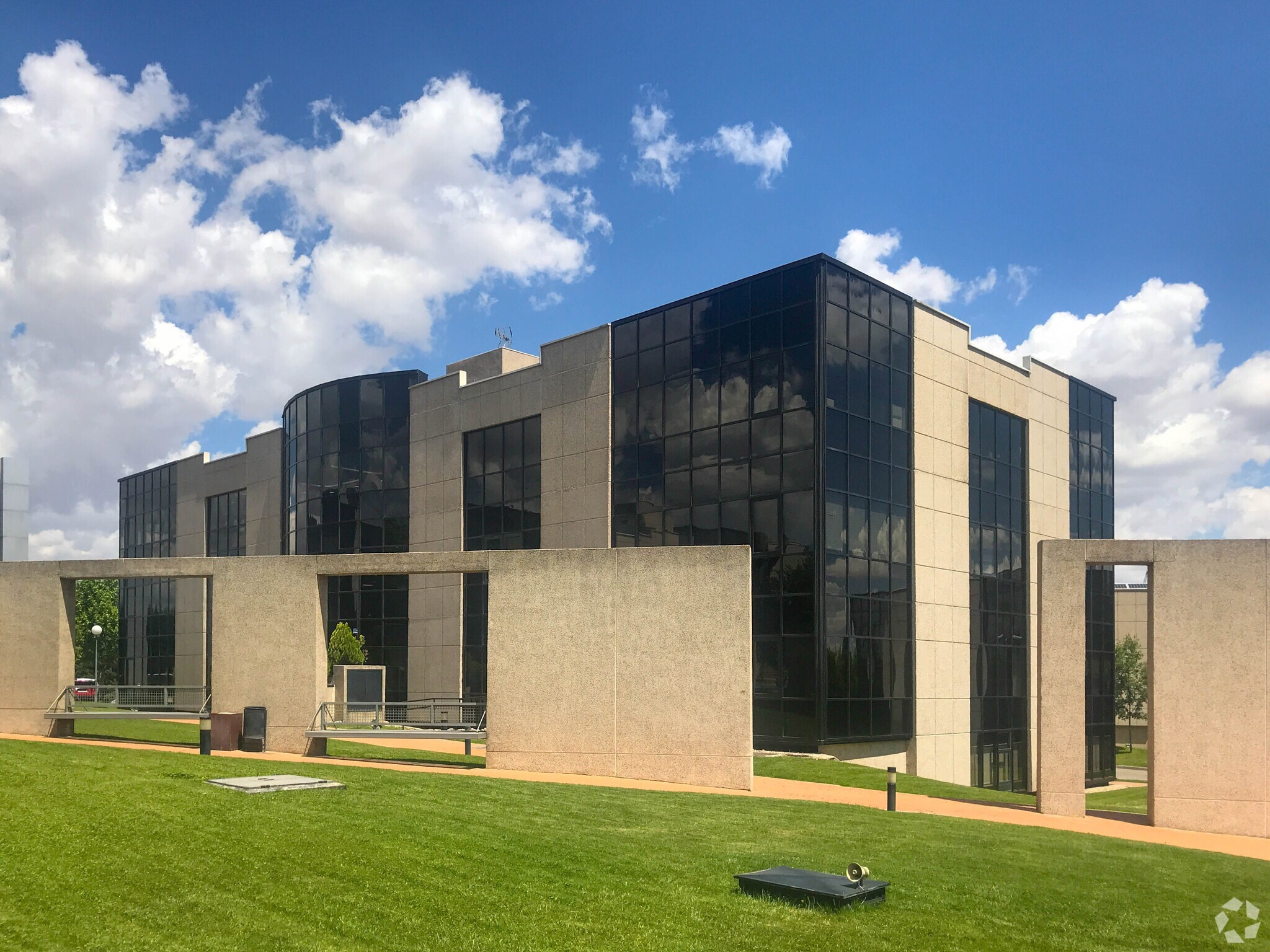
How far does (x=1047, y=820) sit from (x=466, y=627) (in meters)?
25.8

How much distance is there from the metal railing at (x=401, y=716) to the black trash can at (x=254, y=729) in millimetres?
1278

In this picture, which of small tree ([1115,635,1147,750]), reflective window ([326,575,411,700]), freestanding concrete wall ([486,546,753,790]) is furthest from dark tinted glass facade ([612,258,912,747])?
small tree ([1115,635,1147,750])

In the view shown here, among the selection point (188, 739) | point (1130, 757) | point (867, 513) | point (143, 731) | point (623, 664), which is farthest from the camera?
point (1130, 757)

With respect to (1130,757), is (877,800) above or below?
above

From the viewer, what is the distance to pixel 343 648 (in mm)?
41500

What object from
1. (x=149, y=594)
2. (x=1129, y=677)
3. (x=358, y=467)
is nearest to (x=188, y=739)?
(x=358, y=467)

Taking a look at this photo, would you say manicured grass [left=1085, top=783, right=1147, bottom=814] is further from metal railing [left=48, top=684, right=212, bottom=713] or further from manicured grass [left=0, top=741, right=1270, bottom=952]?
metal railing [left=48, top=684, right=212, bottom=713]

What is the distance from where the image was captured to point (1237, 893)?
13.1 m

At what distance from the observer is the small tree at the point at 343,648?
4144 centimetres

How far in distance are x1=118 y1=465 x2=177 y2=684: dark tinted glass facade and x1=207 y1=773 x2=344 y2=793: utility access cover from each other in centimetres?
4710

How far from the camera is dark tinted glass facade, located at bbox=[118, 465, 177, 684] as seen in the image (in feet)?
198

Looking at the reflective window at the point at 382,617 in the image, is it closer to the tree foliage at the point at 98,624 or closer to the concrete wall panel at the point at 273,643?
the concrete wall panel at the point at 273,643

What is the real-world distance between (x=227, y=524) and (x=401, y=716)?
2269 cm

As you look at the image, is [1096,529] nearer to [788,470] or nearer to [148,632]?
[788,470]
